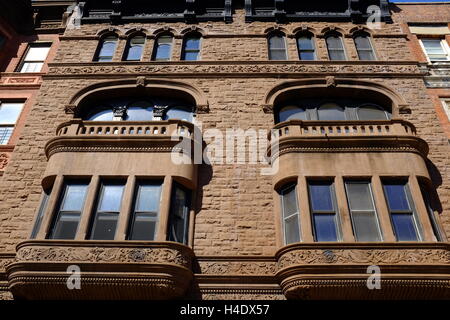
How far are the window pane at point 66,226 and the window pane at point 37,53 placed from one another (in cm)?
936

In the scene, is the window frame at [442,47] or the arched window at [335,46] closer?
the arched window at [335,46]

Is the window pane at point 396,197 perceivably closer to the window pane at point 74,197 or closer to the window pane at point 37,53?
the window pane at point 74,197

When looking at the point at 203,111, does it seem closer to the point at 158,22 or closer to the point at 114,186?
the point at 114,186

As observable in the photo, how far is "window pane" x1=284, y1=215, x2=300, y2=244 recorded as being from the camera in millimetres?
10500

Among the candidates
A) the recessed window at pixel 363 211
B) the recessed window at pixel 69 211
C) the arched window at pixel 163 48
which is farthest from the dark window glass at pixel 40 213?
the recessed window at pixel 363 211

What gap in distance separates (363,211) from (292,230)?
1.92 meters

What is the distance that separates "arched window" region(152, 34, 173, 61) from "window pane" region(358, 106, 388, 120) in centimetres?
780

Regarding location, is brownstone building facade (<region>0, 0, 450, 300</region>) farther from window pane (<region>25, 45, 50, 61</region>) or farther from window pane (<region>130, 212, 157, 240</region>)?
window pane (<region>25, 45, 50, 61</region>)

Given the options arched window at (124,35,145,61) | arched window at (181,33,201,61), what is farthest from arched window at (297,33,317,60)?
arched window at (124,35,145,61)

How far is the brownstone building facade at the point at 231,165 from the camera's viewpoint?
31.1 feet

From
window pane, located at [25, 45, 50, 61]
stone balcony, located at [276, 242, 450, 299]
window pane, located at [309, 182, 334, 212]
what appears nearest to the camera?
stone balcony, located at [276, 242, 450, 299]

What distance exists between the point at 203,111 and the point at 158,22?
20.8 ft
